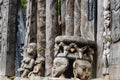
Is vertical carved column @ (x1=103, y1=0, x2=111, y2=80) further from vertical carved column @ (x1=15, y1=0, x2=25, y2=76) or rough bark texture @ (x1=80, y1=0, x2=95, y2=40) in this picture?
vertical carved column @ (x1=15, y1=0, x2=25, y2=76)

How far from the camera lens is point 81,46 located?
9.70 m

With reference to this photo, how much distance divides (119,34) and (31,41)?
6070mm

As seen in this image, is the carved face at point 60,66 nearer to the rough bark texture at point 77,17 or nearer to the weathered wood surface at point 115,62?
the weathered wood surface at point 115,62

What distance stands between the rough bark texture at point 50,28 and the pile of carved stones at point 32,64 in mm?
366

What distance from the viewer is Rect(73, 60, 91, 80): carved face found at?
919 centimetres

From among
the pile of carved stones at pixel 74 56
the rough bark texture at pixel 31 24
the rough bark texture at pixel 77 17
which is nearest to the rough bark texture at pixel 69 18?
the rough bark texture at pixel 77 17

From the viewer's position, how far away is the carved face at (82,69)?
9.19 meters

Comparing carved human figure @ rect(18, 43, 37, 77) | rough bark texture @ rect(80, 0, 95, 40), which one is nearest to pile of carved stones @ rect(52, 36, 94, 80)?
rough bark texture @ rect(80, 0, 95, 40)

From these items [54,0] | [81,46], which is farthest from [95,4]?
[54,0]

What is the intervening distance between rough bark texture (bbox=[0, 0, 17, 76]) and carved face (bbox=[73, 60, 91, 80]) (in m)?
4.53

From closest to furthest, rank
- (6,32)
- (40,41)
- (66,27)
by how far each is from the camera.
A: 1. (66,27)
2. (40,41)
3. (6,32)

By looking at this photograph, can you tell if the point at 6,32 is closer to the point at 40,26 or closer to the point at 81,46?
the point at 40,26

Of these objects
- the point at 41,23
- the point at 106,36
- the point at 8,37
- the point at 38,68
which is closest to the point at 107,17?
the point at 106,36

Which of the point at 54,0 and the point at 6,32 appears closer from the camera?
the point at 54,0
